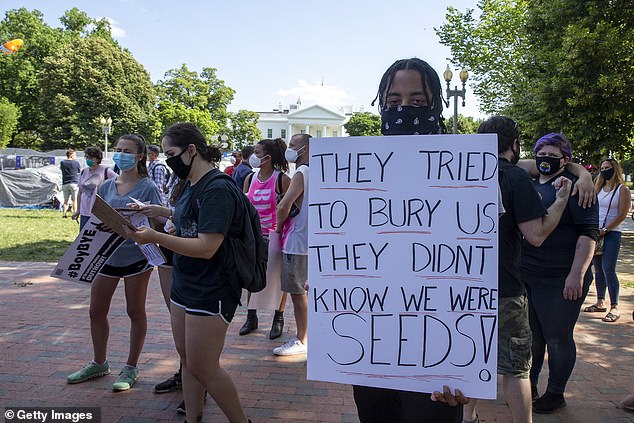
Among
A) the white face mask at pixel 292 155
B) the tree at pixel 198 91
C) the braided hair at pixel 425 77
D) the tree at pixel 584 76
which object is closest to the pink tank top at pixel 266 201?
the white face mask at pixel 292 155

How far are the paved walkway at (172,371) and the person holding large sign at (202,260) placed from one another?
0.88m

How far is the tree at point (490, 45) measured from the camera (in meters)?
20.1

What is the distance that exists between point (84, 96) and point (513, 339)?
170ft

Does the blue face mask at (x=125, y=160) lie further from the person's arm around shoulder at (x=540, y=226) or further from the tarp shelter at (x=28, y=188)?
the tarp shelter at (x=28, y=188)

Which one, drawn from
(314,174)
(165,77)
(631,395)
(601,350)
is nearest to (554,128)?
(601,350)

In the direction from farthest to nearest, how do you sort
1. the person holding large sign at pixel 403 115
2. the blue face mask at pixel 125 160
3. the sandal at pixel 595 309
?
the sandal at pixel 595 309 → the blue face mask at pixel 125 160 → the person holding large sign at pixel 403 115

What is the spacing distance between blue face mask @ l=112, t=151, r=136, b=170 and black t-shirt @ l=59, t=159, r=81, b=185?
1230 centimetres

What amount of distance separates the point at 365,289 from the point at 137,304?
8.80 feet

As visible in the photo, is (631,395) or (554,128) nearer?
(631,395)

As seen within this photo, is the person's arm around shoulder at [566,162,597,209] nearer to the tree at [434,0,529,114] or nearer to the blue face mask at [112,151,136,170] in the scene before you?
the blue face mask at [112,151,136,170]

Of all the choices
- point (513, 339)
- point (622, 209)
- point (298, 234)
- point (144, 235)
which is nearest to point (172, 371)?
point (298, 234)

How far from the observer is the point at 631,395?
3.87m

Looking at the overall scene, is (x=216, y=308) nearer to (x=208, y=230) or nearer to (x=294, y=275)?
(x=208, y=230)

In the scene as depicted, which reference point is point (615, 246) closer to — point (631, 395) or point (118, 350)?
point (631, 395)
